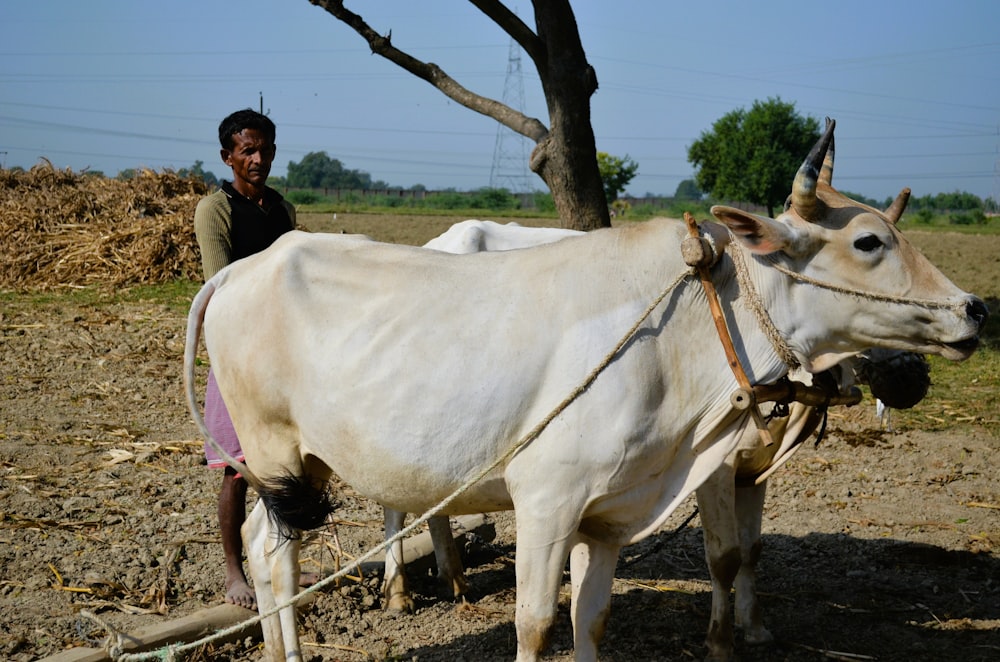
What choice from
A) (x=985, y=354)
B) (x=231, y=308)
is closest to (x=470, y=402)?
(x=231, y=308)

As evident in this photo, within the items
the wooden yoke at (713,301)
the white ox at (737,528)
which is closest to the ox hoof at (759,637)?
the white ox at (737,528)

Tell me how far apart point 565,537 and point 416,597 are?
83.6 inches

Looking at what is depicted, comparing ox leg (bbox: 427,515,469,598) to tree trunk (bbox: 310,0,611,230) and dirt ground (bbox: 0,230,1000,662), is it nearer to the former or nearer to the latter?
dirt ground (bbox: 0,230,1000,662)

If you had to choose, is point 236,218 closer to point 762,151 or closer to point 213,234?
point 213,234

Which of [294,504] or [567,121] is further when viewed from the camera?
[567,121]

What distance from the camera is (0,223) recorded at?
1612 cm

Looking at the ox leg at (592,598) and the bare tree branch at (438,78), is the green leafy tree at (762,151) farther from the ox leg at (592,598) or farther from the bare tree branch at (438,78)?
the ox leg at (592,598)

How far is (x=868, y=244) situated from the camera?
3414 mm

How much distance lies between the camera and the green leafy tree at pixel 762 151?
47406mm

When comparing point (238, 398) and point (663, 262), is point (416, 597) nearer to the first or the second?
point (238, 398)

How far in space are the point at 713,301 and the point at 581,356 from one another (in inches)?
19.0

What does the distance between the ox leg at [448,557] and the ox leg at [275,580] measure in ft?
4.02

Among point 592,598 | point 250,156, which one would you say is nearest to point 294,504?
point 592,598

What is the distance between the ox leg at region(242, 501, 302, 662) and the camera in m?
4.03
